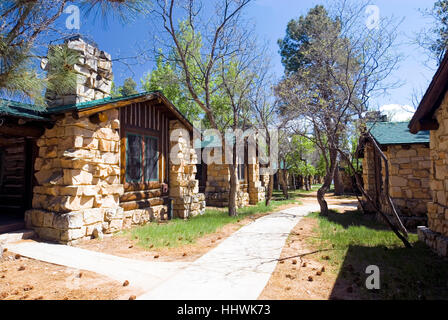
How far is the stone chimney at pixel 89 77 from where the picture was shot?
6.54 metres

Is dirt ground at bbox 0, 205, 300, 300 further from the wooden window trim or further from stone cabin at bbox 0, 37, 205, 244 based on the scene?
the wooden window trim

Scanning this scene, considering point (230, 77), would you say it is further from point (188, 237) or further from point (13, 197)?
point (13, 197)

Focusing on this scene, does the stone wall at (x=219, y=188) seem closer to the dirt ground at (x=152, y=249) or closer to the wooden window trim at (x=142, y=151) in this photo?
the wooden window trim at (x=142, y=151)

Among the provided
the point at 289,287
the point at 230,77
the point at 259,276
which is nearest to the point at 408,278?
the point at 289,287

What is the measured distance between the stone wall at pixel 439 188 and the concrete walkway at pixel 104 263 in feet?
16.8

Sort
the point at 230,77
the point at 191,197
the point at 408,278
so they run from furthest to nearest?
the point at 230,77 → the point at 191,197 → the point at 408,278

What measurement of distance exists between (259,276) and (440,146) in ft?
15.6

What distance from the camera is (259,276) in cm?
398

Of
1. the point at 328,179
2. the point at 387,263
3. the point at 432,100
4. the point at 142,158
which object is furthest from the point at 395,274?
the point at 142,158

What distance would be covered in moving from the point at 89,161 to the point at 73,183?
2.11 feet

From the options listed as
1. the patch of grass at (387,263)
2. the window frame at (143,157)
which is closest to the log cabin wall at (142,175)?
the window frame at (143,157)

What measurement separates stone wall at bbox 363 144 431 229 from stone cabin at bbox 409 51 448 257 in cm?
314

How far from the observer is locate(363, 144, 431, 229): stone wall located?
28.5 feet

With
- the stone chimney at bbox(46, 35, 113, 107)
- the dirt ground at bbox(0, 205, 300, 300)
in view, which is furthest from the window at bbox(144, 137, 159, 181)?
the dirt ground at bbox(0, 205, 300, 300)
